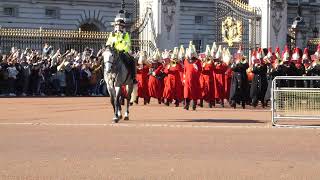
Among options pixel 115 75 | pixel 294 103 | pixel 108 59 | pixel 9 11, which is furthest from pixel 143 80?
pixel 9 11

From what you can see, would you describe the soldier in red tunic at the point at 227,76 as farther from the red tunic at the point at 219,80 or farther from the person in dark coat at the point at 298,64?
the person in dark coat at the point at 298,64

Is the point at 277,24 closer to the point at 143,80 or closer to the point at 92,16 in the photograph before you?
the point at 143,80

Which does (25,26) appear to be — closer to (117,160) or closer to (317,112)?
(317,112)

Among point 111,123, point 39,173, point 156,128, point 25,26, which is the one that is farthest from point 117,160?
point 25,26

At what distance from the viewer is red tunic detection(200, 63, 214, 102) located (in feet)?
76.3

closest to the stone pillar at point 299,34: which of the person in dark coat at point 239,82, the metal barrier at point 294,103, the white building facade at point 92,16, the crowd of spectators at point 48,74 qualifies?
the white building facade at point 92,16

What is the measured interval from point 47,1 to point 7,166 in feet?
140

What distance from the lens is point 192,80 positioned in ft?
72.8

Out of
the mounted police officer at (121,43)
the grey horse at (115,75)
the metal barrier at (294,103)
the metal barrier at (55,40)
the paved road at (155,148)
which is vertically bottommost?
the paved road at (155,148)

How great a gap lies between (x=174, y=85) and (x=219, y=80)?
1373 millimetres

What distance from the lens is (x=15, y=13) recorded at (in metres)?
50.4

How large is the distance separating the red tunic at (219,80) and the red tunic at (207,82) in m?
0.18

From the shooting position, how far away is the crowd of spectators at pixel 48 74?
30.1 meters

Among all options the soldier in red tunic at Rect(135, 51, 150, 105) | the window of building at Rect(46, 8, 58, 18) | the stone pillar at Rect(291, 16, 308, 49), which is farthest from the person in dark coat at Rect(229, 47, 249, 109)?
the window of building at Rect(46, 8, 58, 18)
